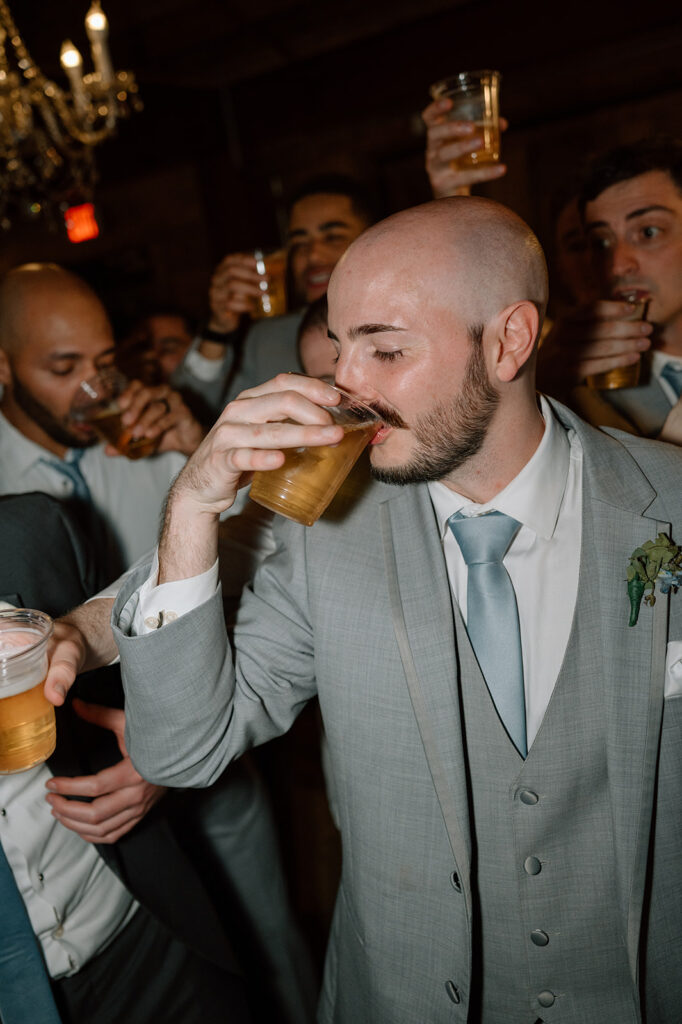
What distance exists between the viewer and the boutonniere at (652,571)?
1441 millimetres

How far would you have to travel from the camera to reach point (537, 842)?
148 cm

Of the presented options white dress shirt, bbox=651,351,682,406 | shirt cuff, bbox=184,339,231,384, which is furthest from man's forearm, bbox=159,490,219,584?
shirt cuff, bbox=184,339,231,384

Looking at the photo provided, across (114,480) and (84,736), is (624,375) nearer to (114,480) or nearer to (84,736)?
(84,736)

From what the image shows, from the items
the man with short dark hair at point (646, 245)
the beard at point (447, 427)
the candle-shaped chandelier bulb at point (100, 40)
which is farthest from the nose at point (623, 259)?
the candle-shaped chandelier bulb at point (100, 40)

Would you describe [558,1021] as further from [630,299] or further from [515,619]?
[630,299]

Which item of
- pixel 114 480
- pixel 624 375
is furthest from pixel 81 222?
pixel 624 375

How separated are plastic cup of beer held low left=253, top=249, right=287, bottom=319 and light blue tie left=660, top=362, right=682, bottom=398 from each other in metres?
1.58

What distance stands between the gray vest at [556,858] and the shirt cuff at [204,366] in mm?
2502

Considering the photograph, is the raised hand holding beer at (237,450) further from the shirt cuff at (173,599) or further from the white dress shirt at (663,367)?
the white dress shirt at (663,367)

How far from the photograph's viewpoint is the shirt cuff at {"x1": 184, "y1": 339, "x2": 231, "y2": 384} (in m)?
3.62

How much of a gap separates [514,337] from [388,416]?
1.09 feet

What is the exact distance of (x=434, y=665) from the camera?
4.91 ft

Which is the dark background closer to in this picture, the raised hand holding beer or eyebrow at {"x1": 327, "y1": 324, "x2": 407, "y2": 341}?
eyebrow at {"x1": 327, "y1": 324, "x2": 407, "y2": 341}

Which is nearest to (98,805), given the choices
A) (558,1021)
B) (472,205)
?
(558,1021)
